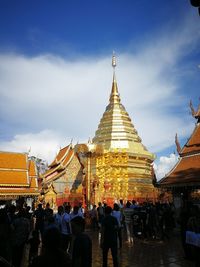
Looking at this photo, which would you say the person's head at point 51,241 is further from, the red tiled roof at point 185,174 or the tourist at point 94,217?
the tourist at point 94,217

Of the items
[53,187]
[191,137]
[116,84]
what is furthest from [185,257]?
[116,84]

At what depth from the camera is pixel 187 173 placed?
56.6ft

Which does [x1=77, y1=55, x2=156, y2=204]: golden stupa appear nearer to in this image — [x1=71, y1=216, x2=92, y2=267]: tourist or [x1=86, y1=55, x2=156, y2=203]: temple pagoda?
[x1=86, y1=55, x2=156, y2=203]: temple pagoda

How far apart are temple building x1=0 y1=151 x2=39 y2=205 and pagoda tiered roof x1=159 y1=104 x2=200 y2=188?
44.1 feet

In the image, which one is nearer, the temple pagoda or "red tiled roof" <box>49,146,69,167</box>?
the temple pagoda

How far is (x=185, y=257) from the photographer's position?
8805 millimetres

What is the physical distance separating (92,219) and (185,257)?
33.4ft

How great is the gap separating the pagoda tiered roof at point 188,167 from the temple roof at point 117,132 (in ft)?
54.1

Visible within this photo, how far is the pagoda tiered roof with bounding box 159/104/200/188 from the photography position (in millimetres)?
16375

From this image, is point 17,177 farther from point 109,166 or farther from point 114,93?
point 114,93

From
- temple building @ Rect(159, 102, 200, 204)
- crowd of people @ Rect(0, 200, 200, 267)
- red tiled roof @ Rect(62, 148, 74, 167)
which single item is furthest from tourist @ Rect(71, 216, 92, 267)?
red tiled roof @ Rect(62, 148, 74, 167)

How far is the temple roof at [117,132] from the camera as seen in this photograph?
3712cm

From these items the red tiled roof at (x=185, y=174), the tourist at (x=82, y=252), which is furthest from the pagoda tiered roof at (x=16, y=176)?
the tourist at (x=82, y=252)

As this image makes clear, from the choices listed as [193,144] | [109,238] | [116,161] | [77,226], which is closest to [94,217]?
[193,144]
